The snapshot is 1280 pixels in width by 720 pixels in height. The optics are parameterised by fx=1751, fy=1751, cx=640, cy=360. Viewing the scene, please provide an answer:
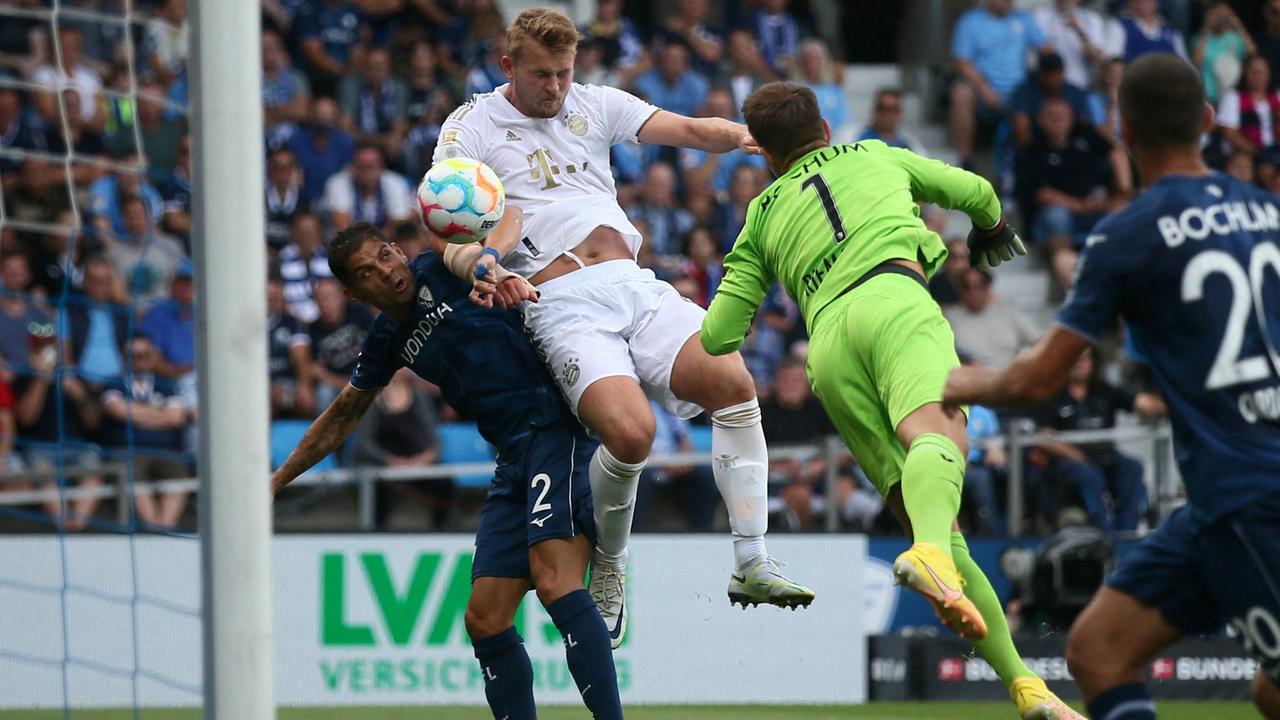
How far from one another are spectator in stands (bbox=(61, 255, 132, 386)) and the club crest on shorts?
5.66 meters

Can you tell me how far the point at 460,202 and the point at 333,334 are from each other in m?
6.38

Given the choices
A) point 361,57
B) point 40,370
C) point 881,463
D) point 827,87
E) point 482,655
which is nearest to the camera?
point 881,463

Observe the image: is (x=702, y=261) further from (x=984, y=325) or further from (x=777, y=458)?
(x=984, y=325)

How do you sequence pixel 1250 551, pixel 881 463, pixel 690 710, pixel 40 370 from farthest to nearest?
1. pixel 40 370
2. pixel 690 710
3. pixel 881 463
4. pixel 1250 551

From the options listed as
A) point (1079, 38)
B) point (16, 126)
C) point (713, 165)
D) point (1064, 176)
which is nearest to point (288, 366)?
point (16, 126)

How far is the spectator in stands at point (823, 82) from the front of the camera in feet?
51.9

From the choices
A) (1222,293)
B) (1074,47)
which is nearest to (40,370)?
(1222,293)

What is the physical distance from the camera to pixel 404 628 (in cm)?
1111

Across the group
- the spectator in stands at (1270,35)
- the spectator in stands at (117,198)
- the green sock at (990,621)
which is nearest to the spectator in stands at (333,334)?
the spectator in stands at (117,198)

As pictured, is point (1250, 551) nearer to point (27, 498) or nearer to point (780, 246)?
point (780, 246)

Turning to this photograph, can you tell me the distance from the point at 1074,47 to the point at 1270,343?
12985 millimetres

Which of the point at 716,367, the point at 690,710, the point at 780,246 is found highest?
the point at 780,246

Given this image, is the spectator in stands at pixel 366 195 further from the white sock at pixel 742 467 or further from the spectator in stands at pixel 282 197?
the white sock at pixel 742 467

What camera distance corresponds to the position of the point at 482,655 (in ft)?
21.9
